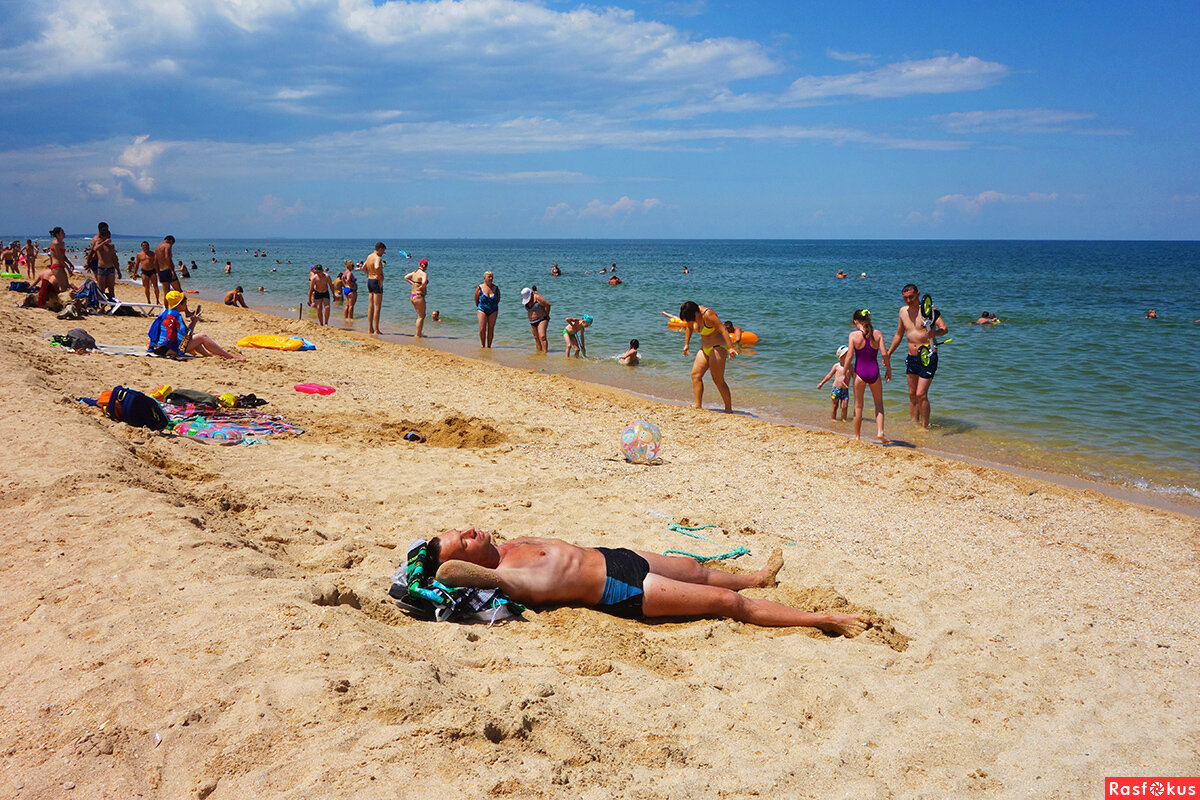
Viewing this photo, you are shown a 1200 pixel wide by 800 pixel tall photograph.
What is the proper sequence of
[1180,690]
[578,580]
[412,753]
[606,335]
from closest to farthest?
→ [412,753], [1180,690], [578,580], [606,335]

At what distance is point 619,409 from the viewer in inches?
388

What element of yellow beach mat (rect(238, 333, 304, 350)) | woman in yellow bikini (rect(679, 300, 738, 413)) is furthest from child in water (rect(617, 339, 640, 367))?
yellow beach mat (rect(238, 333, 304, 350))

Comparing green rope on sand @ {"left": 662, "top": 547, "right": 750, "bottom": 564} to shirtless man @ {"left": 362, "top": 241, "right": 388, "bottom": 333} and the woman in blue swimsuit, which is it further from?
shirtless man @ {"left": 362, "top": 241, "right": 388, "bottom": 333}

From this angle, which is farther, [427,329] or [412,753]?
[427,329]

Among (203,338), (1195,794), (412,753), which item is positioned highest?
(203,338)

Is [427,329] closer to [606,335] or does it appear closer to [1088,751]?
[606,335]

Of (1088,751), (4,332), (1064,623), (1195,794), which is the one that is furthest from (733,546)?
(4,332)

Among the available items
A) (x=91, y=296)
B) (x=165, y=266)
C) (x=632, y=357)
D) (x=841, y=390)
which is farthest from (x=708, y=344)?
(x=165, y=266)

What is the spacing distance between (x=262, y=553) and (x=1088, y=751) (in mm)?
4126

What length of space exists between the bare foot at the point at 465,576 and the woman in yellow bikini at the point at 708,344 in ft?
19.0


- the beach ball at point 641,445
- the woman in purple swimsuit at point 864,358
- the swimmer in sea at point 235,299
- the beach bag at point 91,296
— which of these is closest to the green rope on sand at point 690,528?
the beach ball at point 641,445

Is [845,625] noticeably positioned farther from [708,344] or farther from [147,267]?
[147,267]

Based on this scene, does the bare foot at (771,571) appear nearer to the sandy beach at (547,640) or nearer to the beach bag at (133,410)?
the sandy beach at (547,640)

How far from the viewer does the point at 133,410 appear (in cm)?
627
